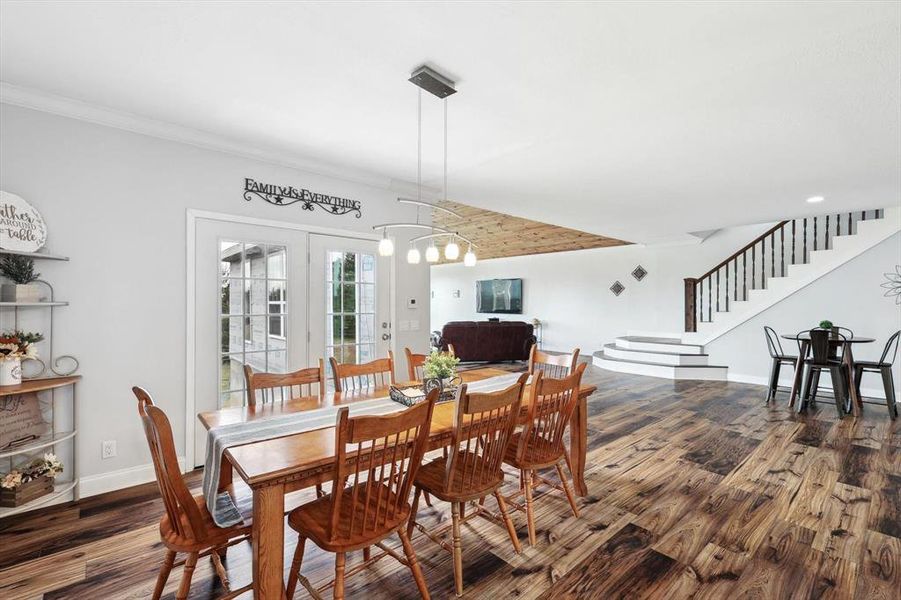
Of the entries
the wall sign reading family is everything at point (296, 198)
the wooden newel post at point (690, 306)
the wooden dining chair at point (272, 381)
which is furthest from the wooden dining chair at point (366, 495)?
the wooden newel post at point (690, 306)

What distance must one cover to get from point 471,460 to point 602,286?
26.9 feet

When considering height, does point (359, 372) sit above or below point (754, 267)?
below

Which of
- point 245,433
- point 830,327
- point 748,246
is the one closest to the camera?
point 245,433

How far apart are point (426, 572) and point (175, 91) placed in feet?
10.4

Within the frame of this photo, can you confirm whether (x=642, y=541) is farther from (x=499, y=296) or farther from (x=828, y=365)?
(x=499, y=296)

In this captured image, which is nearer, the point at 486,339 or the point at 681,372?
the point at 681,372

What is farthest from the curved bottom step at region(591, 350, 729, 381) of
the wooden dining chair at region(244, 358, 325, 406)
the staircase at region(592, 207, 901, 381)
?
the wooden dining chair at region(244, 358, 325, 406)

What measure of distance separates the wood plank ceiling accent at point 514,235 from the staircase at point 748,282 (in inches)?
83.8

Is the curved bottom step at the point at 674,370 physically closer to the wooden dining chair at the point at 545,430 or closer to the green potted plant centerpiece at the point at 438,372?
the wooden dining chair at the point at 545,430

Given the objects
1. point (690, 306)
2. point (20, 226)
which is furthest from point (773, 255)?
point (20, 226)

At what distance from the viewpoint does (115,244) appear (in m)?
3.01

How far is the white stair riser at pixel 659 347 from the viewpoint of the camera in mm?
7543

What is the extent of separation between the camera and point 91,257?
115 inches

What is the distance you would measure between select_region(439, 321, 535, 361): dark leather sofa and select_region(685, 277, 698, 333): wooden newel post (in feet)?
9.90
